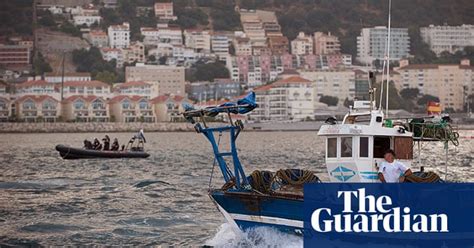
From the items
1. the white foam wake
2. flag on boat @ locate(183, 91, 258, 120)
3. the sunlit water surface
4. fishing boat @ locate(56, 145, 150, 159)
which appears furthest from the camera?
fishing boat @ locate(56, 145, 150, 159)

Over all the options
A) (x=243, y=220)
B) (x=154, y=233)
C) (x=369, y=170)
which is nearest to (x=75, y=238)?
(x=154, y=233)

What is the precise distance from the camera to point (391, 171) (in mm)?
20859

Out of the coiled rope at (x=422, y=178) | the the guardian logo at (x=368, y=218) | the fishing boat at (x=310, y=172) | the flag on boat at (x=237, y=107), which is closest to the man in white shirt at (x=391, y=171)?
the coiled rope at (x=422, y=178)

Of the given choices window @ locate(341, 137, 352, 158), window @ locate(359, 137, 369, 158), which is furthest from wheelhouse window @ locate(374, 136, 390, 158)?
window @ locate(341, 137, 352, 158)

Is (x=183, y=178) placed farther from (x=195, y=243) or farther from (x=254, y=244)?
(x=254, y=244)

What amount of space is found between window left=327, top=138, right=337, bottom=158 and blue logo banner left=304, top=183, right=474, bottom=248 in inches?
261

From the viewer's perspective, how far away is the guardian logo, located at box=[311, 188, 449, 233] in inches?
614

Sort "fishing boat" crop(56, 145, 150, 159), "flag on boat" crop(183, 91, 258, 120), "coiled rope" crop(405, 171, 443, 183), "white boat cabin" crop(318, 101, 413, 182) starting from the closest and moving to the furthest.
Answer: "coiled rope" crop(405, 171, 443, 183), "white boat cabin" crop(318, 101, 413, 182), "flag on boat" crop(183, 91, 258, 120), "fishing boat" crop(56, 145, 150, 159)

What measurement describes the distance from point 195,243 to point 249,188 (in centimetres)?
355

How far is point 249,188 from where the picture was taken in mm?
22719

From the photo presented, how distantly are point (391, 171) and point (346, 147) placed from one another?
1.99 metres

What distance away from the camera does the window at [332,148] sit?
22859 millimetres

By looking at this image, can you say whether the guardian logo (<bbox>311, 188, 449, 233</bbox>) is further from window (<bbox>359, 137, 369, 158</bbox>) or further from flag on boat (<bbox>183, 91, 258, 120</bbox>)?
flag on boat (<bbox>183, 91, 258, 120</bbox>)

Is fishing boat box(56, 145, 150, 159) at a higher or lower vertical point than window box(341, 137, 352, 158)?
lower
